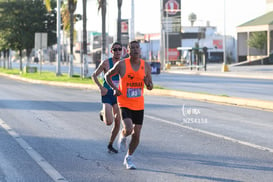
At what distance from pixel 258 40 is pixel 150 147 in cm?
6750

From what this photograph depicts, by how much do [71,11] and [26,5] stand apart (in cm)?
1798

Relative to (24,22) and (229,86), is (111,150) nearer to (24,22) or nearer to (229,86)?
(229,86)

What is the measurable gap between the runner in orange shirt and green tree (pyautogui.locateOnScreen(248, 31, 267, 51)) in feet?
227

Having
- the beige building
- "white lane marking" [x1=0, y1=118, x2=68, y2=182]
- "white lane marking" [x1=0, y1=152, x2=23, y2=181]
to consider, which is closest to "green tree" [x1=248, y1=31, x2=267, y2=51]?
the beige building

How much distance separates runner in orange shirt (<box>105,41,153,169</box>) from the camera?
8.33 metres

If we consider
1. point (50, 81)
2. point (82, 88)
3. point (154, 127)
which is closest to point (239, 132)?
point (154, 127)

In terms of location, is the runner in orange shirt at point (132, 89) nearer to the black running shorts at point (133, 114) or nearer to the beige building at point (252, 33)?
the black running shorts at point (133, 114)

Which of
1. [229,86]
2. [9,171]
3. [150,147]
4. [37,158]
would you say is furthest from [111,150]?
[229,86]

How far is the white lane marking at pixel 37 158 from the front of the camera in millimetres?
7926

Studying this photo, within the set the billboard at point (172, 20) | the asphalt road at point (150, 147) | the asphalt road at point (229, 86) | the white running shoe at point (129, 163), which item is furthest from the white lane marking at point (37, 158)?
the billboard at point (172, 20)

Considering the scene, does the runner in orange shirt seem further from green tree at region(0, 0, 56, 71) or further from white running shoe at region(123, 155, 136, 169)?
green tree at region(0, 0, 56, 71)

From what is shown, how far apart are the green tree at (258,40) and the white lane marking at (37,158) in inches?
2571

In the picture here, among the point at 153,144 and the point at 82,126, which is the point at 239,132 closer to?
the point at 153,144

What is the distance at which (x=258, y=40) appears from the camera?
7581 cm
